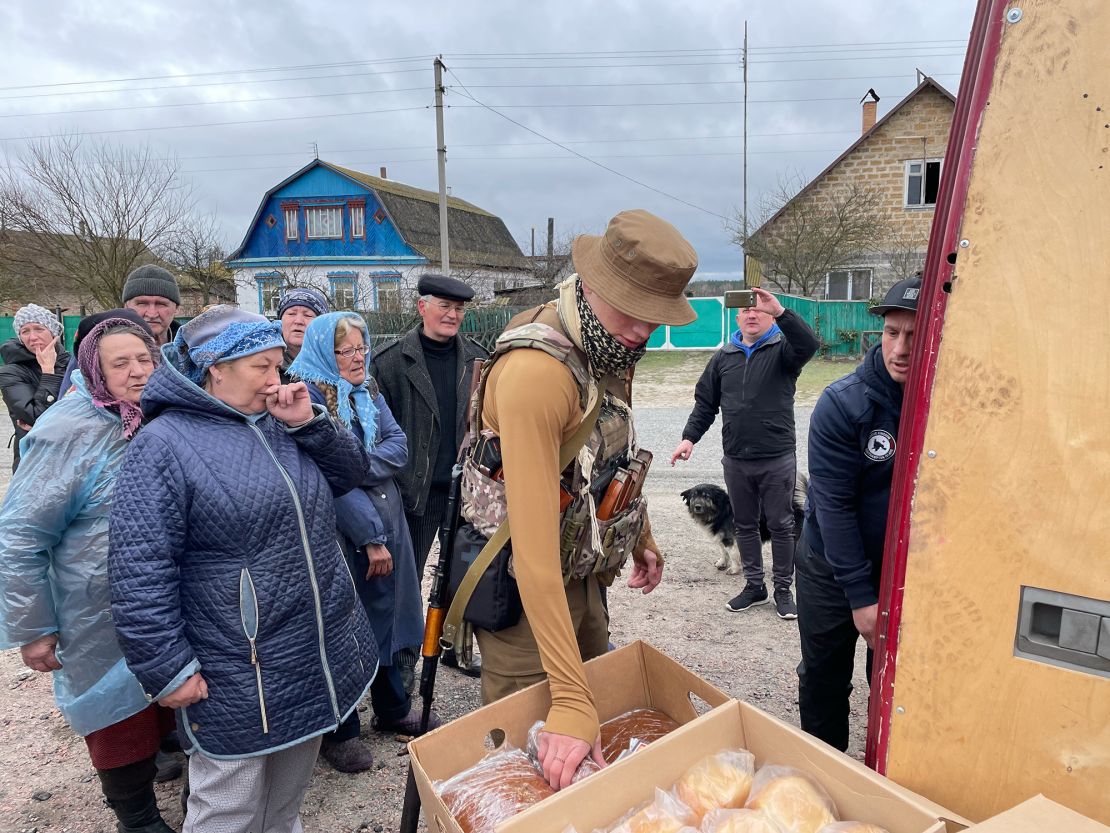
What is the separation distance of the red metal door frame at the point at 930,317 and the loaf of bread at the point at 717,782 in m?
0.28

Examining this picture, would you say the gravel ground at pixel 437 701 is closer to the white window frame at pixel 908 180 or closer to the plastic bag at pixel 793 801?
the plastic bag at pixel 793 801

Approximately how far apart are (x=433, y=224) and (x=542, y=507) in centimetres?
3196

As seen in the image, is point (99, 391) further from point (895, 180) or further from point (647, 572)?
point (895, 180)

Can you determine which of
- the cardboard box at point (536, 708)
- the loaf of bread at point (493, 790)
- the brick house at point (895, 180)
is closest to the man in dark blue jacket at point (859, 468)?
the cardboard box at point (536, 708)

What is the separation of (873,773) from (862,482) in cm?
Result: 139

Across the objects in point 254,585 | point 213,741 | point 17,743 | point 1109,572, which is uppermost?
point 1109,572

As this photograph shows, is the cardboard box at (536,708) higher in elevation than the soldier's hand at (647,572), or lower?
lower

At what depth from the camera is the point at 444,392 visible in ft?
13.9

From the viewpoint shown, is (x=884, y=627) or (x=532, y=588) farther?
(x=532, y=588)

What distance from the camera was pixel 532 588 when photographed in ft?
5.42

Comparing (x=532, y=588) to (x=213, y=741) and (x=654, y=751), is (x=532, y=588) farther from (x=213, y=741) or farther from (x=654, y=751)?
(x=213, y=741)

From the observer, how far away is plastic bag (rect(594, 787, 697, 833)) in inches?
53.9

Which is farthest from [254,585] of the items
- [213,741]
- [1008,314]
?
[1008,314]

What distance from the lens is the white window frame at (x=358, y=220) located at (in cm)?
2952
